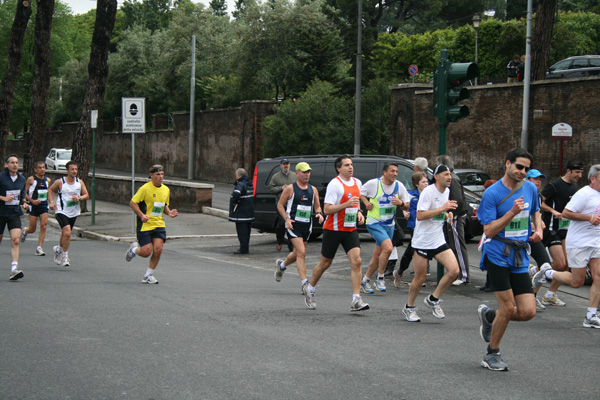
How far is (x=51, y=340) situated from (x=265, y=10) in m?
40.9

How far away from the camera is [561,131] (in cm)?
2527

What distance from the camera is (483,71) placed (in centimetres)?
4619

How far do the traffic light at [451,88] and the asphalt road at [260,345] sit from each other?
8.34 feet

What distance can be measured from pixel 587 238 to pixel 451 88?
3.31 metres

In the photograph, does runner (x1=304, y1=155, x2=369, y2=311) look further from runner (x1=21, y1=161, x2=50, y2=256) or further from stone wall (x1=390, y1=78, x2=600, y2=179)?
stone wall (x1=390, y1=78, x2=600, y2=179)

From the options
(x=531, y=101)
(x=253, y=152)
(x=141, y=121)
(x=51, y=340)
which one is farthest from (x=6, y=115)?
(x=51, y=340)

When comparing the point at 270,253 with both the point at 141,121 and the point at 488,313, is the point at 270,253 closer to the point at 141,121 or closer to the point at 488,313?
the point at 141,121

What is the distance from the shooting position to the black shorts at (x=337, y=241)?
9.51 metres

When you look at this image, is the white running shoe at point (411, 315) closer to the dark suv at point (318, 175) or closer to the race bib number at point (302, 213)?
the race bib number at point (302, 213)

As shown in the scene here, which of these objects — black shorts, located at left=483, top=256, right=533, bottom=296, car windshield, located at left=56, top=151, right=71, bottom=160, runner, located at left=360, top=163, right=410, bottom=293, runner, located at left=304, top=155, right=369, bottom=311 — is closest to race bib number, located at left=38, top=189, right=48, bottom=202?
runner, located at left=360, top=163, right=410, bottom=293

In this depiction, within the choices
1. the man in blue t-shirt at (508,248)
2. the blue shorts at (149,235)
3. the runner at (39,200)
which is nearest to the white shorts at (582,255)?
the man in blue t-shirt at (508,248)

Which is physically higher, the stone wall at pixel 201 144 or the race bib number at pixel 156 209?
the stone wall at pixel 201 144

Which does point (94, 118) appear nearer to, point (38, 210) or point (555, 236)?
point (38, 210)

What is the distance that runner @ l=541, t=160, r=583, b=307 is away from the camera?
1022cm
